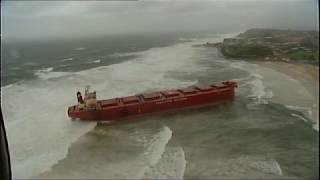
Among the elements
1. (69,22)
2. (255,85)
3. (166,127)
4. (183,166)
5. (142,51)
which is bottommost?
(183,166)

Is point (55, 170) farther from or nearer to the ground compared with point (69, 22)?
nearer to the ground

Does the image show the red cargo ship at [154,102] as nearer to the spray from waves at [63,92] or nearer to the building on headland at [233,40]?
the spray from waves at [63,92]

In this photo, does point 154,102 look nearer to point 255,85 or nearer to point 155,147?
point 155,147

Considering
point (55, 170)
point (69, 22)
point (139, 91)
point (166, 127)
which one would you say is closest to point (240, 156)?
point (166, 127)

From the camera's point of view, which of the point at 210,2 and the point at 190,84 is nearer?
the point at 210,2

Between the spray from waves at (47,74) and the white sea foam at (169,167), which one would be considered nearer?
the white sea foam at (169,167)

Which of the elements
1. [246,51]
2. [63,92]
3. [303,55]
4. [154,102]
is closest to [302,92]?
[303,55]

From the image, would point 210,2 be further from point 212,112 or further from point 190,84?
point 212,112

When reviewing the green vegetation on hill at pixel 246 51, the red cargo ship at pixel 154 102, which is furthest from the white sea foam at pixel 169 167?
the green vegetation on hill at pixel 246 51
